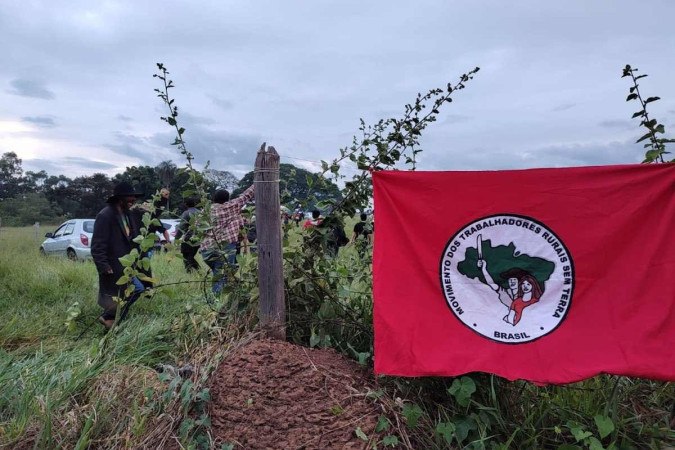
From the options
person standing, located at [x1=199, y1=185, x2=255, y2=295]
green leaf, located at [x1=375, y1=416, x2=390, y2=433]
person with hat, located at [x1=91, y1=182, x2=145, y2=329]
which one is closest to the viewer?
green leaf, located at [x1=375, y1=416, x2=390, y2=433]

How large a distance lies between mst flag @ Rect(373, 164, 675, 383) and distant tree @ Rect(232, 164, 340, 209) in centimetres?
87

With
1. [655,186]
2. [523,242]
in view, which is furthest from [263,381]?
[655,186]

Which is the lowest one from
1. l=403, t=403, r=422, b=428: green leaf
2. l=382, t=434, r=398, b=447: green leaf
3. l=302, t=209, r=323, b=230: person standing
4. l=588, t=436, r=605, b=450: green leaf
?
l=382, t=434, r=398, b=447: green leaf

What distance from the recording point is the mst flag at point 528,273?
9.43ft

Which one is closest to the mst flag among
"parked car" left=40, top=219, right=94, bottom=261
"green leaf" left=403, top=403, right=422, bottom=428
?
"green leaf" left=403, top=403, right=422, bottom=428

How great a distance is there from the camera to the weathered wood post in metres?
3.48

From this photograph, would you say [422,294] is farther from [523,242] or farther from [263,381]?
[263,381]

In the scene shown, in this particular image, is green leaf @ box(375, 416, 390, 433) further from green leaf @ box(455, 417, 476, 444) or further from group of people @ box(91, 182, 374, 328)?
group of people @ box(91, 182, 374, 328)

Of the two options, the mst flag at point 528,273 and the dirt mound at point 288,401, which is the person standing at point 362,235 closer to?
the mst flag at point 528,273

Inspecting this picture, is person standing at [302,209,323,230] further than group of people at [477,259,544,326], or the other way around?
person standing at [302,209,323,230]

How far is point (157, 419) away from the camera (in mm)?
2934

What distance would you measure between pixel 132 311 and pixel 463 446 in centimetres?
406

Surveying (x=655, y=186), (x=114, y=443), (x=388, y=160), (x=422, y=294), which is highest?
(x=388, y=160)

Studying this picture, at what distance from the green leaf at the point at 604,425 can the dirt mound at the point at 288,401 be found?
1.24m
